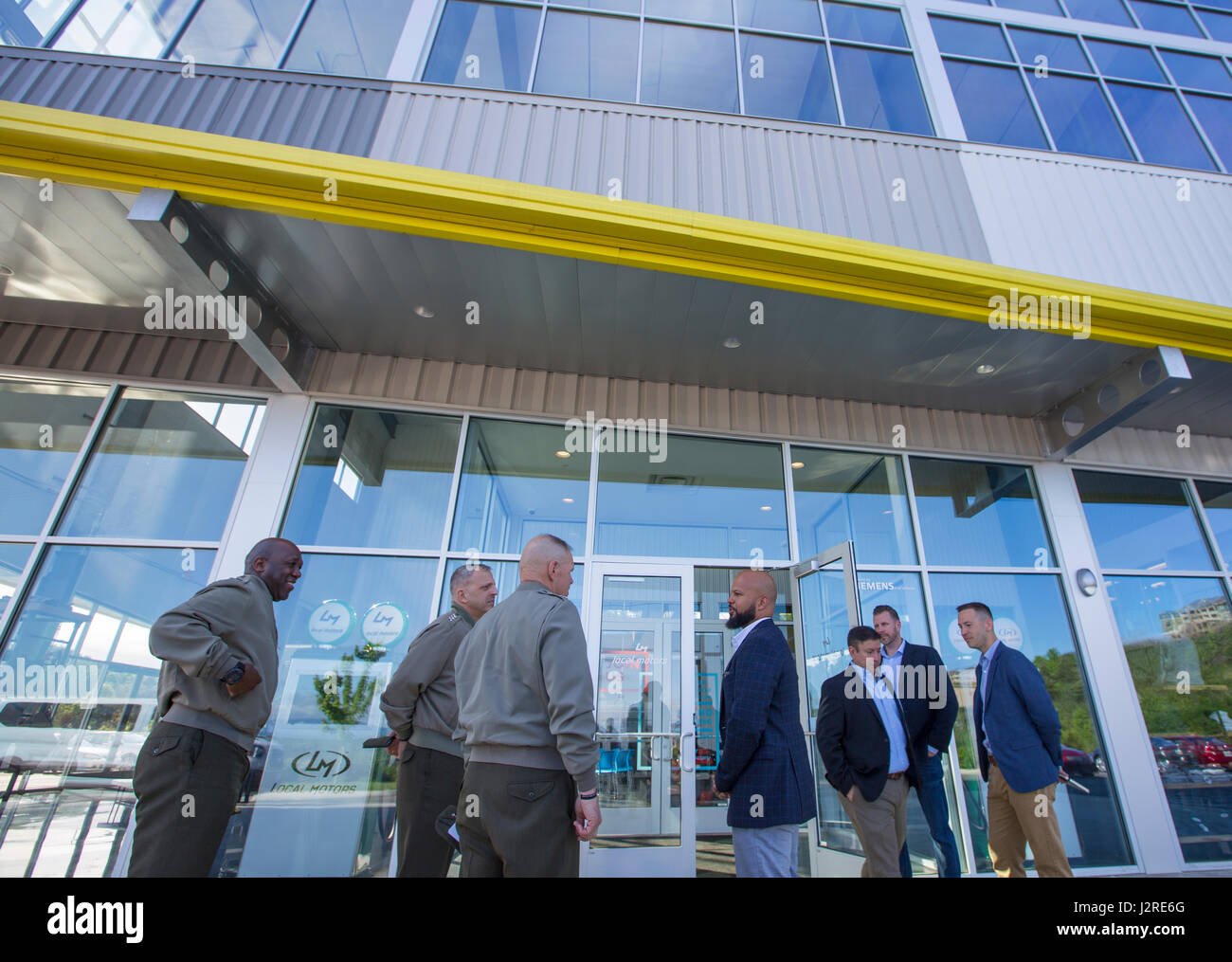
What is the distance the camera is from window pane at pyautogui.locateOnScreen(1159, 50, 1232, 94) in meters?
Result: 7.40

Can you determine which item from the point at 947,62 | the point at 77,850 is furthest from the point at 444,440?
the point at 947,62

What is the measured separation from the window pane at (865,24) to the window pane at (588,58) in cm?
260

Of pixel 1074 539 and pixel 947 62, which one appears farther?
pixel 947 62

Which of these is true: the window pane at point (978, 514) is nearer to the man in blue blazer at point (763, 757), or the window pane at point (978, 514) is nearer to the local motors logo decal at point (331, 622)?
the man in blue blazer at point (763, 757)

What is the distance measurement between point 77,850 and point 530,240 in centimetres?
567

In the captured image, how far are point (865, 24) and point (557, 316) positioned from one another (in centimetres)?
608

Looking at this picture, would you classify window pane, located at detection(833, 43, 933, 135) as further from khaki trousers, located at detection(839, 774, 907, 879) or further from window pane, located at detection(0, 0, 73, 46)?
window pane, located at detection(0, 0, 73, 46)

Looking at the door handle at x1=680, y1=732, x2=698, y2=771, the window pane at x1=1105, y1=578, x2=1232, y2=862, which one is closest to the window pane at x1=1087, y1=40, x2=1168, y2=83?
the window pane at x1=1105, y1=578, x2=1232, y2=862

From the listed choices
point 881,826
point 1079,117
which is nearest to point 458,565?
point 881,826

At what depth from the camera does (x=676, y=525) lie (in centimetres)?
577

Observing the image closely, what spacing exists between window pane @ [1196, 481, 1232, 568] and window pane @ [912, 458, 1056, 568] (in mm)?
2149

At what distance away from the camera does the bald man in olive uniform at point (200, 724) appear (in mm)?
2352

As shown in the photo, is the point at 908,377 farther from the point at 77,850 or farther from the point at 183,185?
the point at 77,850

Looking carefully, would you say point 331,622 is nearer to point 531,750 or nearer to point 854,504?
point 531,750
